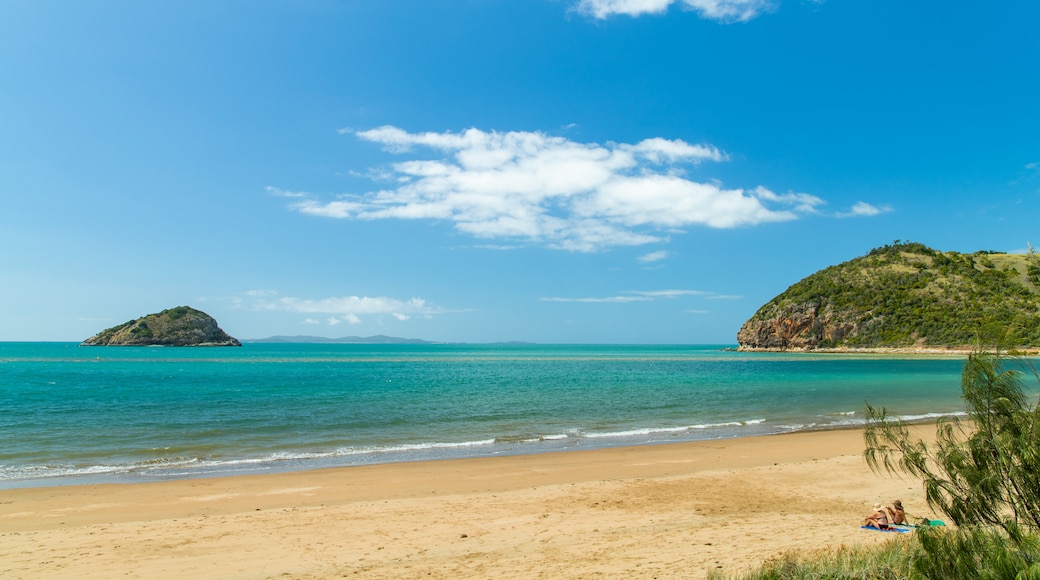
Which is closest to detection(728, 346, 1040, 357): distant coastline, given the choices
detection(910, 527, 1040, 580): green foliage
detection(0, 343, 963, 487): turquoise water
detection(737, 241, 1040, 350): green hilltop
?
detection(737, 241, 1040, 350): green hilltop

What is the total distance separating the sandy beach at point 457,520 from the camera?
8477mm

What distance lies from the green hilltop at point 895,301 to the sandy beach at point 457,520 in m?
105

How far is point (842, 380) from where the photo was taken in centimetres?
5347

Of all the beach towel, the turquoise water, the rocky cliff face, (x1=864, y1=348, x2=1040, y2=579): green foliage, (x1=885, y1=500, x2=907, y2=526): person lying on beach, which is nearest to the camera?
(x1=864, y1=348, x2=1040, y2=579): green foliage

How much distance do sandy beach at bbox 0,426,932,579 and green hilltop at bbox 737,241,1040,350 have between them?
4143 inches

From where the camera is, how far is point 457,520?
1103cm

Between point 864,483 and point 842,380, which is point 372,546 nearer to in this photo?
point 864,483

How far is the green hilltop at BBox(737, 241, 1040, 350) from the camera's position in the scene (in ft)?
365

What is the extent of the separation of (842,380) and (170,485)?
178 ft

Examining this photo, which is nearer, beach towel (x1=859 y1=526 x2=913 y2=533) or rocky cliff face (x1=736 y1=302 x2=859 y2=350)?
beach towel (x1=859 y1=526 x2=913 y2=533)

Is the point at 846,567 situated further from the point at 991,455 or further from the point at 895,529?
the point at 895,529

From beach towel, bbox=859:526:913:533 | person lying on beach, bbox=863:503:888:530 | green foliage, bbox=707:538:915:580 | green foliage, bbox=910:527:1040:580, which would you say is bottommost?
beach towel, bbox=859:526:913:533

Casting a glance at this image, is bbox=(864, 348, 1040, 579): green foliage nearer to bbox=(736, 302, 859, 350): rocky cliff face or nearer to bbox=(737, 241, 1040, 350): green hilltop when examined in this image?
bbox=(737, 241, 1040, 350): green hilltop

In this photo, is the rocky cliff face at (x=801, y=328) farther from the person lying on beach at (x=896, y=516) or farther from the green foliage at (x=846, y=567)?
the green foliage at (x=846, y=567)
